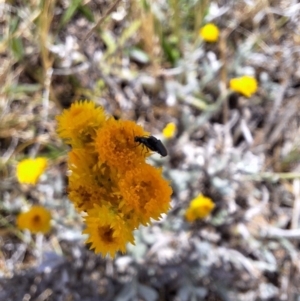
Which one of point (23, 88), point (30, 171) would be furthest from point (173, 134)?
point (23, 88)

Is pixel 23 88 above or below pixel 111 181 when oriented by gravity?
below

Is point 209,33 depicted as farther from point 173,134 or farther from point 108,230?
point 108,230

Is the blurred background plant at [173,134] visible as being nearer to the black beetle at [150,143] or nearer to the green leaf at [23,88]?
the green leaf at [23,88]

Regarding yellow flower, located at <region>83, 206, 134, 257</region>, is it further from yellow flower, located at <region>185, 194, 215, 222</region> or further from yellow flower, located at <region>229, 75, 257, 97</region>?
yellow flower, located at <region>229, 75, 257, 97</region>

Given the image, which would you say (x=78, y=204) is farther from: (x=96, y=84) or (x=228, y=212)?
(x=96, y=84)

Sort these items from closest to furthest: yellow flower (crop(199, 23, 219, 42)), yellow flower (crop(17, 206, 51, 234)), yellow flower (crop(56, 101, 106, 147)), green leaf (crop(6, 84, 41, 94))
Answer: yellow flower (crop(56, 101, 106, 147))
yellow flower (crop(17, 206, 51, 234))
yellow flower (crop(199, 23, 219, 42))
green leaf (crop(6, 84, 41, 94))

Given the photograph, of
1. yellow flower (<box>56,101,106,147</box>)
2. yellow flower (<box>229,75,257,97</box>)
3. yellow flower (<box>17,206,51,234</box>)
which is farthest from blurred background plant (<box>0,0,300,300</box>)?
yellow flower (<box>56,101,106,147</box>)
